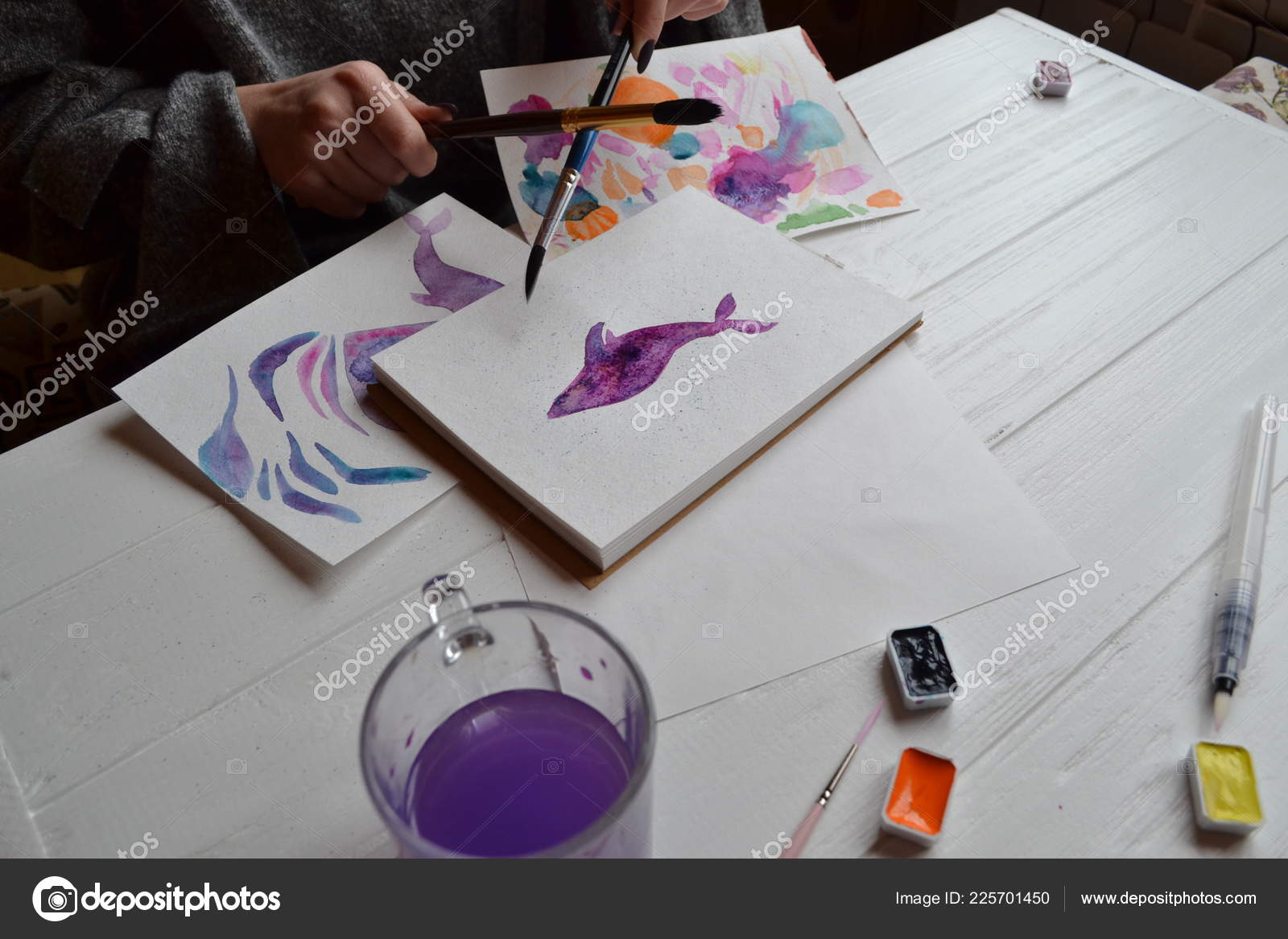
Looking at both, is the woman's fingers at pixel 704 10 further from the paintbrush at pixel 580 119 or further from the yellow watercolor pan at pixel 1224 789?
the yellow watercolor pan at pixel 1224 789

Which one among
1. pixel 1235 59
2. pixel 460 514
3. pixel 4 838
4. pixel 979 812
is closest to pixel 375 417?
pixel 460 514

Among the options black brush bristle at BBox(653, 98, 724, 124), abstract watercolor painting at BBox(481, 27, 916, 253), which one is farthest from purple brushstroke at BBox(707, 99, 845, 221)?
black brush bristle at BBox(653, 98, 724, 124)

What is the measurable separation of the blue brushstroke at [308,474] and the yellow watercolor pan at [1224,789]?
0.52 metres

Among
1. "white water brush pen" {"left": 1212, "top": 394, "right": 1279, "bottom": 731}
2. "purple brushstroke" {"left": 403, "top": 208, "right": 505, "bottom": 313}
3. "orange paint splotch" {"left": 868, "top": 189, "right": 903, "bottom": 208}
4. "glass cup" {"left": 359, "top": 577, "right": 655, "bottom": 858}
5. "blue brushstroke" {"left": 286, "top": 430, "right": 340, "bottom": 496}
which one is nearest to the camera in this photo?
"glass cup" {"left": 359, "top": 577, "right": 655, "bottom": 858}

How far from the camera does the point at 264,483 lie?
1.99 ft

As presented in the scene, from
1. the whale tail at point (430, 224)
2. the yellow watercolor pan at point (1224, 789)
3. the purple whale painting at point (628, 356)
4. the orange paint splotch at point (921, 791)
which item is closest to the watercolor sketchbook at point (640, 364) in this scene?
the purple whale painting at point (628, 356)

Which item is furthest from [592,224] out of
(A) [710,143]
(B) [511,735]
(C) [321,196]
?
(B) [511,735]

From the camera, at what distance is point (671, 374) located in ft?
2.11

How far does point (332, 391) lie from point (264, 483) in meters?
0.09

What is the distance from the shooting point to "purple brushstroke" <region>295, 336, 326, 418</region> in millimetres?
652

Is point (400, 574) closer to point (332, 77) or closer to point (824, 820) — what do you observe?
point (824, 820)

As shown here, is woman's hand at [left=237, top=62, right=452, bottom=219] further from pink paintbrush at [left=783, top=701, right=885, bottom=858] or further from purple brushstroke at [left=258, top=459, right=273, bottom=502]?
pink paintbrush at [left=783, top=701, right=885, bottom=858]

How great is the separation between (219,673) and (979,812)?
0.42m

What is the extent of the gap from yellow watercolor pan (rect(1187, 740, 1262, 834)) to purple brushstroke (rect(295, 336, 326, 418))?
0.57 m
